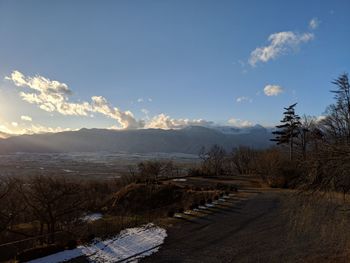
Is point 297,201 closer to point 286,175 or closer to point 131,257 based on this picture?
point 131,257

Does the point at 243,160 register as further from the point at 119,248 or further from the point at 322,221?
the point at 119,248

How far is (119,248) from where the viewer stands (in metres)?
15.0

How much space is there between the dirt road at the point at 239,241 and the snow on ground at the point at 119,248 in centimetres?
63

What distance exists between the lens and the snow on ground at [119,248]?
13.6 meters

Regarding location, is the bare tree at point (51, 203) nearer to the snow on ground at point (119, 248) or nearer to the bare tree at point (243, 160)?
the snow on ground at point (119, 248)

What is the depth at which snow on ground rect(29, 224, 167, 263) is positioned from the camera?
13633 millimetres

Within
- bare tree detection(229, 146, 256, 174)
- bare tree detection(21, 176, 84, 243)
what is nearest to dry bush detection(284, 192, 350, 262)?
bare tree detection(21, 176, 84, 243)

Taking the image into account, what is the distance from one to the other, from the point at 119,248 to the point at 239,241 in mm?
5566

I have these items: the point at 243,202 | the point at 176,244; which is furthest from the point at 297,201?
the point at 243,202

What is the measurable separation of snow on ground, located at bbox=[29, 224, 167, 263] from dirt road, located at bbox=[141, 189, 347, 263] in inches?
24.7

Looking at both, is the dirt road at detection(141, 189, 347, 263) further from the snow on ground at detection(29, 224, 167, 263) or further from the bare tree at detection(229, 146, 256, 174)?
the bare tree at detection(229, 146, 256, 174)

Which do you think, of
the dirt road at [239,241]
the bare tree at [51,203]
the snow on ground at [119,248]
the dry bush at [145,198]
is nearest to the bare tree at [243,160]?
the dry bush at [145,198]

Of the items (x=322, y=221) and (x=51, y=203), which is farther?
(x=51, y=203)

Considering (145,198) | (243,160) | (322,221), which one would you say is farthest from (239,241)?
(243,160)
